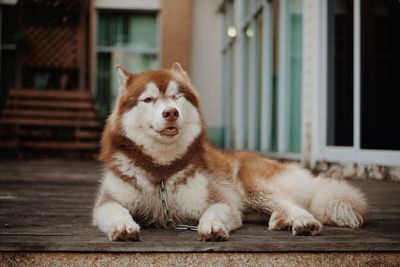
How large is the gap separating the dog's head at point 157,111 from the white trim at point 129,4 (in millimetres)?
9472

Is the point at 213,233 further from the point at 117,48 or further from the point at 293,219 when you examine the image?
the point at 117,48

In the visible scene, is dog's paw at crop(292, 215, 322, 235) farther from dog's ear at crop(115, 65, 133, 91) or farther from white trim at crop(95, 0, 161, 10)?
white trim at crop(95, 0, 161, 10)

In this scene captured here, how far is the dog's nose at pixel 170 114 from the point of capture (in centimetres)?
241

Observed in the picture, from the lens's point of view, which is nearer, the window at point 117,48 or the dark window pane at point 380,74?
the dark window pane at point 380,74

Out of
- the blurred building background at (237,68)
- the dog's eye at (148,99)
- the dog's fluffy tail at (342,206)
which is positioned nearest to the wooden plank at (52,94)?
the blurred building background at (237,68)

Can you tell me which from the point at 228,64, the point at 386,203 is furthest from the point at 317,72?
the point at 228,64

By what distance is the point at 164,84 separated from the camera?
2582 millimetres

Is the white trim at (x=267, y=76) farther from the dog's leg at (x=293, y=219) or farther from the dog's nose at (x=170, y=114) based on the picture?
the dog's nose at (x=170, y=114)

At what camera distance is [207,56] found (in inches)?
490

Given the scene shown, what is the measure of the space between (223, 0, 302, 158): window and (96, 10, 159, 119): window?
2.78m

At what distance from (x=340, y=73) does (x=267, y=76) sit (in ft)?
7.49

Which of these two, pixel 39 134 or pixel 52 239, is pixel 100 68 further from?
pixel 52 239

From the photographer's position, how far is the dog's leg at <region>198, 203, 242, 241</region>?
2.05 meters

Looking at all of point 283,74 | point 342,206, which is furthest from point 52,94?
point 342,206
